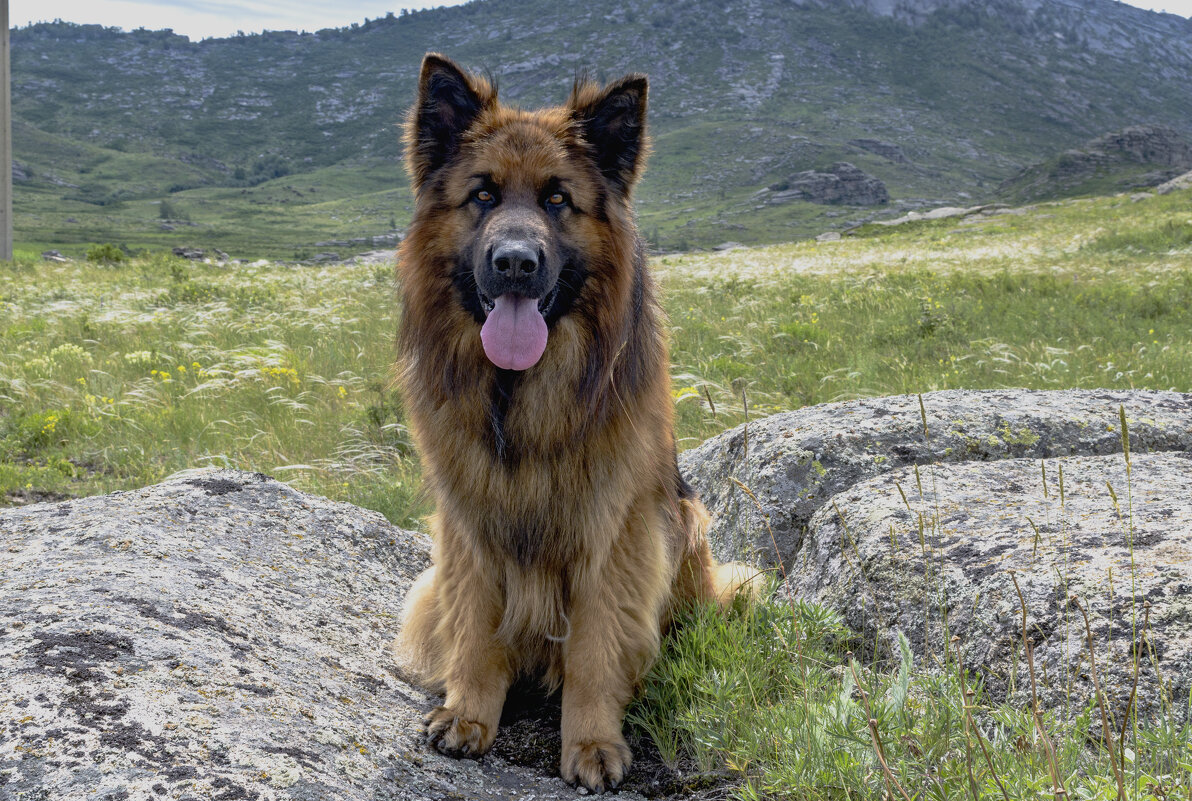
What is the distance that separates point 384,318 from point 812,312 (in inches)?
252

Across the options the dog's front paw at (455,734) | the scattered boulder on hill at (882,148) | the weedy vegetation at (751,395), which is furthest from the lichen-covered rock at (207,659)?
the scattered boulder on hill at (882,148)

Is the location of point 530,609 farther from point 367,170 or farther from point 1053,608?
point 367,170

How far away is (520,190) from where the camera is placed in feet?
9.97

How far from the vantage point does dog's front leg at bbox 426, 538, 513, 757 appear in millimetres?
2865

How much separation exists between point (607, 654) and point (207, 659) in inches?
54.4

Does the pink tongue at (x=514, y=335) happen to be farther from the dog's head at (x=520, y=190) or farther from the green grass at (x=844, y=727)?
the green grass at (x=844, y=727)

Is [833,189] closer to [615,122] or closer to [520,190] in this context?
[615,122]

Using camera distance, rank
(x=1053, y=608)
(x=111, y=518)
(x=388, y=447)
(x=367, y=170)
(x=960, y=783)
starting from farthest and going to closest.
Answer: (x=367, y=170)
(x=388, y=447)
(x=111, y=518)
(x=1053, y=608)
(x=960, y=783)

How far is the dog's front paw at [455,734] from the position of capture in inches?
109

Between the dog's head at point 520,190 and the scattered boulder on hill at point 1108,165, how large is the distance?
367ft

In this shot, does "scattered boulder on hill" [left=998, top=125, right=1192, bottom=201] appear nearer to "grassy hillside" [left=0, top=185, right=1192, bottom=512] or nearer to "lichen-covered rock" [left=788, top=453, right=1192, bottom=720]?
"grassy hillside" [left=0, top=185, right=1192, bottom=512]

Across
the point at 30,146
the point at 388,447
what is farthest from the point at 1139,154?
the point at 30,146

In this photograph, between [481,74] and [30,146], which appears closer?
[481,74]

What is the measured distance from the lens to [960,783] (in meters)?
1.89
